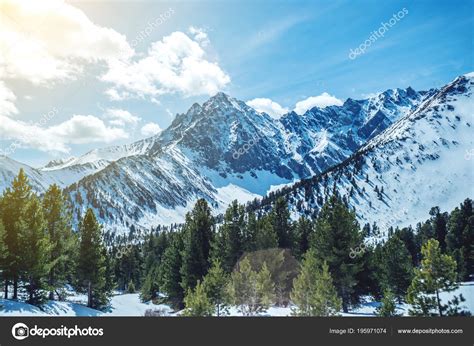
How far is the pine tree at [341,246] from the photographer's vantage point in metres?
31.3

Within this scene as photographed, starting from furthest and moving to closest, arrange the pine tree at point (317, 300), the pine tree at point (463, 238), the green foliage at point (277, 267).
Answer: the pine tree at point (463, 238) → the green foliage at point (277, 267) → the pine tree at point (317, 300)

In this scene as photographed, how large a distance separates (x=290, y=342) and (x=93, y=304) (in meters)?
32.0

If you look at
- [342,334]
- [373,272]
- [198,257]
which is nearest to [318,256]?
[373,272]

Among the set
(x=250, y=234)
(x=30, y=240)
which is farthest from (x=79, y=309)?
(x=250, y=234)

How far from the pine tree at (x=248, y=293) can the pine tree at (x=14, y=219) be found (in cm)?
1172

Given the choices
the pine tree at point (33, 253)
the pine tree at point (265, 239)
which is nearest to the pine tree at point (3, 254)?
the pine tree at point (33, 253)

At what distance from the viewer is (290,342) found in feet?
26.3

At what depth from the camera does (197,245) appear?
38.5 metres

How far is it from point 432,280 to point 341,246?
1217 cm

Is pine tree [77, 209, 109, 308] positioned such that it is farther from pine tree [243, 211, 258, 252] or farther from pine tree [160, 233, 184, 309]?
pine tree [243, 211, 258, 252]

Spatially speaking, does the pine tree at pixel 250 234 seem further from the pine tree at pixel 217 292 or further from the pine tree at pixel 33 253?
the pine tree at pixel 33 253

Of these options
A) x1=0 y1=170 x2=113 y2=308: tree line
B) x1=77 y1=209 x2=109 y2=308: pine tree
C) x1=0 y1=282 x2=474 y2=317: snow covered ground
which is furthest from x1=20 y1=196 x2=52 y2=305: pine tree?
x1=77 y1=209 x2=109 y2=308: pine tree

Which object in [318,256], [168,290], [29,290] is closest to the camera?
[29,290]

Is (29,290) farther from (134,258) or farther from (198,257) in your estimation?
(134,258)
